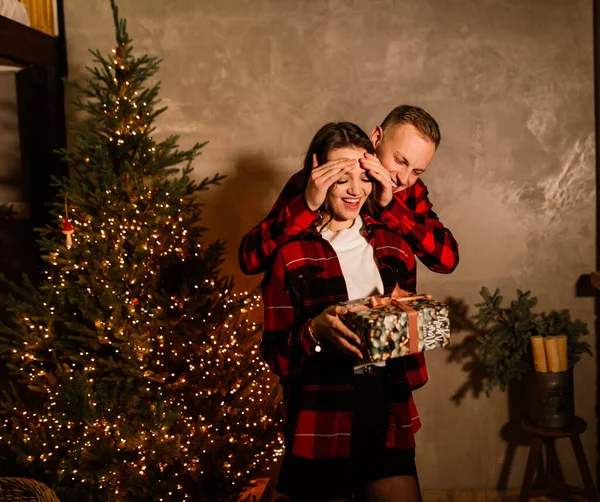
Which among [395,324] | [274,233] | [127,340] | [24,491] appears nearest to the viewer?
[395,324]

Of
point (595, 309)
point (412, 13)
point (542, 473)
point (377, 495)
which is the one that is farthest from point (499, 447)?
point (412, 13)

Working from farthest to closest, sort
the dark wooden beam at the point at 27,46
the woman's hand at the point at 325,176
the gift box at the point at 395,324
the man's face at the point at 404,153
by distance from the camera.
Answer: the dark wooden beam at the point at 27,46 → the man's face at the point at 404,153 → the woman's hand at the point at 325,176 → the gift box at the point at 395,324

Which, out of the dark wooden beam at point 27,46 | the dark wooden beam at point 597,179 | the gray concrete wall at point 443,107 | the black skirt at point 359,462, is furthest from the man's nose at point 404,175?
the dark wooden beam at point 27,46

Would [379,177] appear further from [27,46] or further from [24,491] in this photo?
[27,46]

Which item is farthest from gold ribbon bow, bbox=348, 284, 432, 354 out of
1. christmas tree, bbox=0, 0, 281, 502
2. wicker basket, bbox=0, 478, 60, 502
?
wicker basket, bbox=0, 478, 60, 502

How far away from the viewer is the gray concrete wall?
3166 millimetres

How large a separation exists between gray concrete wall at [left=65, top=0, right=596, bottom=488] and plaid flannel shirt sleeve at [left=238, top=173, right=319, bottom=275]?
1.49m

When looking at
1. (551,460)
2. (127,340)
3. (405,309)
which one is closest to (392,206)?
(405,309)

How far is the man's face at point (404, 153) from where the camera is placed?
1993 mm

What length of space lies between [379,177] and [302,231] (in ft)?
0.94

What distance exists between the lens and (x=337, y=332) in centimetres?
162

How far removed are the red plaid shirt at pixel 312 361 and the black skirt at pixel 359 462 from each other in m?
0.03

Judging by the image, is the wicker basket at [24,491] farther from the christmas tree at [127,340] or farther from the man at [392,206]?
the man at [392,206]

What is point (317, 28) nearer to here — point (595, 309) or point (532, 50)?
point (532, 50)
